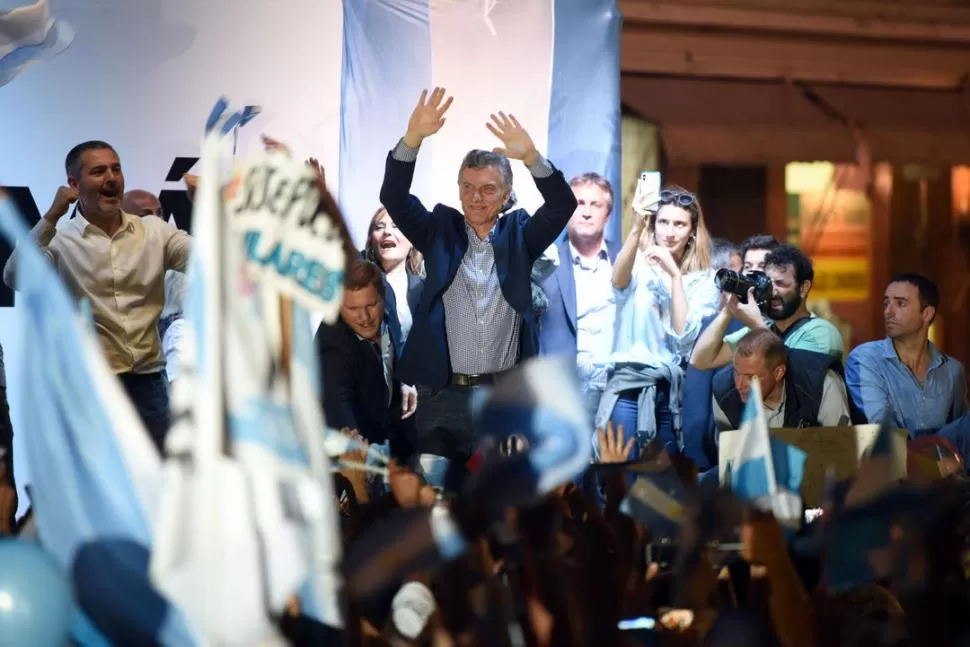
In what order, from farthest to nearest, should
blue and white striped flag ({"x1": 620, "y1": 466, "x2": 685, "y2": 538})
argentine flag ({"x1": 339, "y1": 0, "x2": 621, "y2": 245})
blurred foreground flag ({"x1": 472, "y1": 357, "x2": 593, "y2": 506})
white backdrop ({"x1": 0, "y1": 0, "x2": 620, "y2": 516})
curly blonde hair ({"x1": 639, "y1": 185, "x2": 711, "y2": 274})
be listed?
1. curly blonde hair ({"x1": 639, "y1": 185, "x2": 711, "y2": 274})
2. argentine flag ({"x1": 339, "y1": 0, "x2": 621, "y2": 245})
3. white backdrop ({"x1": 0, "y1": 0, "x2": 620, "y2": 516})
4. blue and white striped flag ({"x1": 620, "y1": 466, "x2": 685, "y2": 538})
5. blurred foreground flag ({"x1": 472, "y1": 357, "x2": 593, "y2": 506})

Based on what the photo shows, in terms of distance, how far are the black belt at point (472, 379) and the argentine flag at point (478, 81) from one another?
2.55 ft

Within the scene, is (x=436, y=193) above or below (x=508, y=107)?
below

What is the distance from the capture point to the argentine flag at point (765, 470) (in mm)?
1860

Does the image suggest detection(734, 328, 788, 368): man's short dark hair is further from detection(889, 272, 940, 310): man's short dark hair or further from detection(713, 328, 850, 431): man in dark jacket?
detection(889, 272, 940, 310): man's short dark hair

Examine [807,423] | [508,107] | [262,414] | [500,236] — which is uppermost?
[508,107]

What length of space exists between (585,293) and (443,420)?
0.86 meters

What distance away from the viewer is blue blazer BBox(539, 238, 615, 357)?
4164 millimetres

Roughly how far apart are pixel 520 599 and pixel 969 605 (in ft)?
1.47

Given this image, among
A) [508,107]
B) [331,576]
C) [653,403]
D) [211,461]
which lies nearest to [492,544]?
[331,576]

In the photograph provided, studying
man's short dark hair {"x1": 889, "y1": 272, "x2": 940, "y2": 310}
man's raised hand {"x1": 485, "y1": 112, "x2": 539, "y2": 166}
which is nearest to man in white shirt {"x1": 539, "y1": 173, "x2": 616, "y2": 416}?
man's raised hand {"x1": 485, "y1": 112, "x2": 539, "y2": 166}

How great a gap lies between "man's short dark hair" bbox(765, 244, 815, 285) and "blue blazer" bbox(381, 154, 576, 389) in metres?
0.90

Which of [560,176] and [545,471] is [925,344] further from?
[545,471]

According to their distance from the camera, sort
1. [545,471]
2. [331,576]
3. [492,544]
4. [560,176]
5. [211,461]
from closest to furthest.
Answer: [211,461] → [331,576] → [545,471] → [492,544] → [560,176]

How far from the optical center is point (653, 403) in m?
4.18
